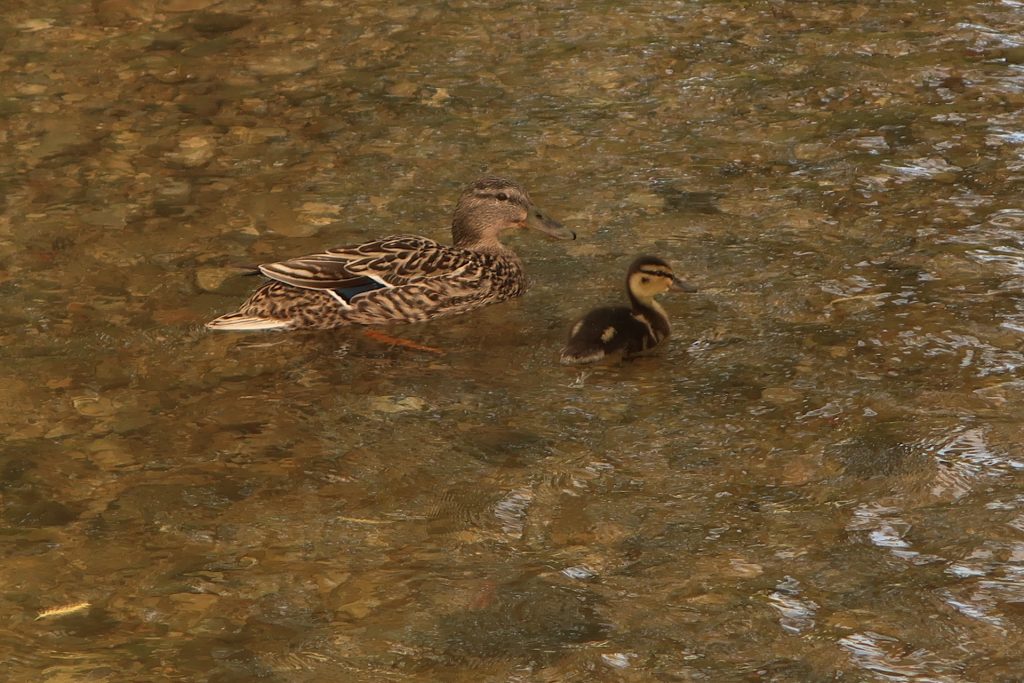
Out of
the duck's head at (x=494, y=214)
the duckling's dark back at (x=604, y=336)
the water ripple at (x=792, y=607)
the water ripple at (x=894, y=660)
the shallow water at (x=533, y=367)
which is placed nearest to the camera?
the water ripple at (x=894, y=660)

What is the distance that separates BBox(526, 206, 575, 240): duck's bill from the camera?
786 cm

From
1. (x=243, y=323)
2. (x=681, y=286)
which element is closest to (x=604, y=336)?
(x=681, y=286)

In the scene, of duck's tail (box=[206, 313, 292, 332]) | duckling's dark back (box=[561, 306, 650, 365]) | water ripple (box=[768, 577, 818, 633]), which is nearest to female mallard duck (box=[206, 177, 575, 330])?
duck's tail (box=[206, 313, 292, 332])

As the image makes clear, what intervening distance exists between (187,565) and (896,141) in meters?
5.42

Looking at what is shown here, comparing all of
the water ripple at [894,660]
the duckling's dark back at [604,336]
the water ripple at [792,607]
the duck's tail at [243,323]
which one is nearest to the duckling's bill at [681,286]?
the duckling's dark back at [604,336]

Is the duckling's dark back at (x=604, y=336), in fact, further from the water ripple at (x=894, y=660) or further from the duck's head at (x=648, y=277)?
the water ripple at (x=894, y=660)

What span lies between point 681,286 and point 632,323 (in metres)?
0.49

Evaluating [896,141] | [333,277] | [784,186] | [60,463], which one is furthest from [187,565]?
[896,141]

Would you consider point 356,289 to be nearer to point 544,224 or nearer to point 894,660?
point 544,224

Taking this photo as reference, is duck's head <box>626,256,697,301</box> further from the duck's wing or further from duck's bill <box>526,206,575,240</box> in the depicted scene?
the duck's wing

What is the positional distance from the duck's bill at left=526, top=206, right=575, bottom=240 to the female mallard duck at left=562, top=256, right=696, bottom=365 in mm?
866

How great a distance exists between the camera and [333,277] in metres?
7.23

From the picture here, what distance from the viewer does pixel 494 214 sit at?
785 centimetres

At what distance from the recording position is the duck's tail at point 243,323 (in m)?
7.07
